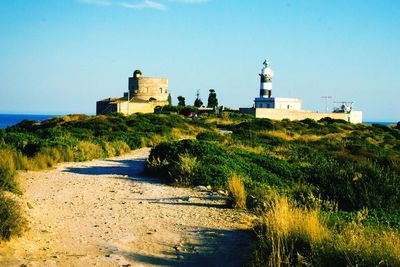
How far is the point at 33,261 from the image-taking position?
243 inches

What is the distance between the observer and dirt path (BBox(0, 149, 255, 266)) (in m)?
6.47

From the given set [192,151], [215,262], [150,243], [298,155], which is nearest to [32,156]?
[192,151]

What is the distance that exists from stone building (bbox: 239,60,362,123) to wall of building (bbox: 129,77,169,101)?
1747 centimetres

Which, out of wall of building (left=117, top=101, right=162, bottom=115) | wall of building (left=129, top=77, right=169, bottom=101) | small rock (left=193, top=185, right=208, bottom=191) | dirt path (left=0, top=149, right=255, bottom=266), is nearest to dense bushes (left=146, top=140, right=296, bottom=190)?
small rock (left=193, top=185, right=208, bottom=191)

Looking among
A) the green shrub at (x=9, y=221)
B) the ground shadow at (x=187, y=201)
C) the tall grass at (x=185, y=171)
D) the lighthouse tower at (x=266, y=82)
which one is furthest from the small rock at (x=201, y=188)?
the lighthouse tower at (x=266, y=82)

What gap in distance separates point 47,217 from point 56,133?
46.8ft

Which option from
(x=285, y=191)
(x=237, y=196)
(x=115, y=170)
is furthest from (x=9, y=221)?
(x=115, y=170)

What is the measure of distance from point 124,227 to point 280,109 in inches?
2593

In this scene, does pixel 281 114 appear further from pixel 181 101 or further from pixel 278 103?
pixel 181 101

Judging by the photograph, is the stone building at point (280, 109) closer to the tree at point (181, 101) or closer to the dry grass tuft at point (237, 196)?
the tree at point (181, 101)

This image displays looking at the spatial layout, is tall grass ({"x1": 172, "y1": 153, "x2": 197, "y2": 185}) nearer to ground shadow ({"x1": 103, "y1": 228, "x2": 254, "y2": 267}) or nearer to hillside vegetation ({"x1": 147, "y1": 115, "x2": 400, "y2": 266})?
hillside vegetation ({"x1": 147, "y1": 115, "x2": 400, "y2": 266})

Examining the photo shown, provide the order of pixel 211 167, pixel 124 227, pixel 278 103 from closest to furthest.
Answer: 1. pixel 124 227
2. pixel 211 167
3. pixel 278 103

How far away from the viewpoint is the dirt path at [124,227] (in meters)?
6.47

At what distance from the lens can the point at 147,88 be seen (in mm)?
87750
